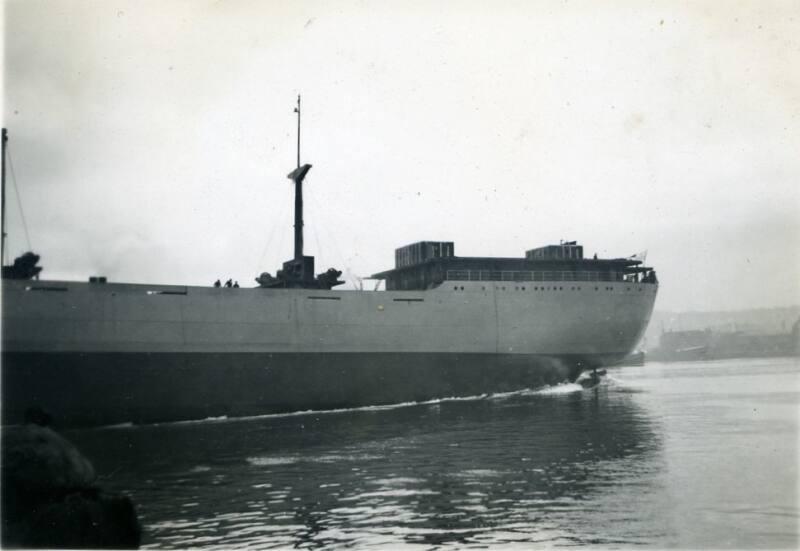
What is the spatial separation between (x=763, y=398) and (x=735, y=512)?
1305cm

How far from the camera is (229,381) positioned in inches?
631

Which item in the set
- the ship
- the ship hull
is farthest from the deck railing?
the ship hull

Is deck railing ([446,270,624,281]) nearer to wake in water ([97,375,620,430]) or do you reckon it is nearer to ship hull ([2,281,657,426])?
ship hull ([2,281,657,426])

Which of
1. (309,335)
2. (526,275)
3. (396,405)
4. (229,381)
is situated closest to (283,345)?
(309,335)

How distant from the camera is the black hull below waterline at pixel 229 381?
46.3 ft

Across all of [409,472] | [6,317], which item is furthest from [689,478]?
[6,317]

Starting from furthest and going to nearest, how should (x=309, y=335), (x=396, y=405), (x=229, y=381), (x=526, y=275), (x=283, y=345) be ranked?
1. (x=526, y=275)
2. (x=396, y=405)
3. (x=309, y=335)
4. (x=283, y=345)
5. (x=229, y=381)

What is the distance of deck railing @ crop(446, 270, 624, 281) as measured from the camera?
20.0 m

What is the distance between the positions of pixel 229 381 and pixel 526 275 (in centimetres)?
1005

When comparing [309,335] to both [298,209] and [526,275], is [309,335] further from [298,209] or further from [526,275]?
[526,275]

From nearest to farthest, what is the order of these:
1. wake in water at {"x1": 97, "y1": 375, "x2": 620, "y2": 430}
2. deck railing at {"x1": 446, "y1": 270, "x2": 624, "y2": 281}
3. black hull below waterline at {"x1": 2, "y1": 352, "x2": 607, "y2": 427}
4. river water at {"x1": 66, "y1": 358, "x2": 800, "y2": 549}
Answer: river water at {"x1": 66, "y1": 358, "x2": 800, "y2": 549}, black hull below waterline at {"x1": 2, "y1": 352, "x2": 607, "y2": 427}, wake in water at {"x1": 97, "y1": 375, "x2": 620, "y2": 430}, deck railing at {"x1": 446, "y1": 270, "x2": 624, "y2": 281}

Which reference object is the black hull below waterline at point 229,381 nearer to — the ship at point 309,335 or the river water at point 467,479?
the ship at point 309,335

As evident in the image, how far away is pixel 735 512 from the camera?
6.19 metres

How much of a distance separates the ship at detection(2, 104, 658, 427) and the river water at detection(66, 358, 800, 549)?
1.47 meters
